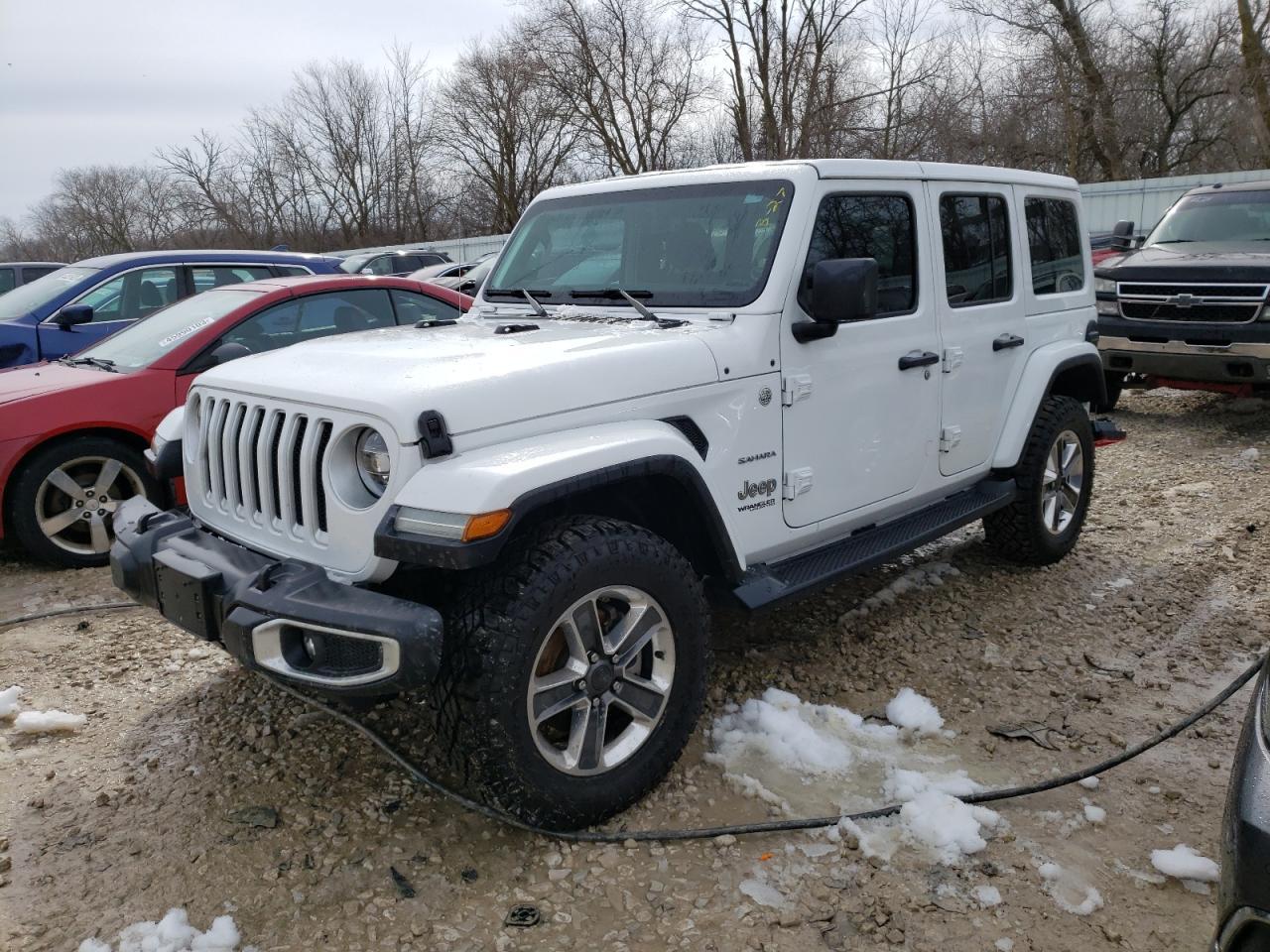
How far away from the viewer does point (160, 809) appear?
3.11 metres

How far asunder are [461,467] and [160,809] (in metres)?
1.64

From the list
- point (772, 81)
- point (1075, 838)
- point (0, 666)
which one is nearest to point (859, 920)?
point (1075, 838)

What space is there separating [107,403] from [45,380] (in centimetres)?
53

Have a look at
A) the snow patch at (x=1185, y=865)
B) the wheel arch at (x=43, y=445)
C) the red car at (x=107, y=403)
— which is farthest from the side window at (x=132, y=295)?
the snow patch at (x=1185, y=865)

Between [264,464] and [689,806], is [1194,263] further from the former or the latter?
[264,464]

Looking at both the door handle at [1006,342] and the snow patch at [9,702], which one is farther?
the door handle at [1006,342]

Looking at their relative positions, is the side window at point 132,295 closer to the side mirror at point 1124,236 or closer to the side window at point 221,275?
the side window at point 221,275

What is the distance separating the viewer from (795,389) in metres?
3.41

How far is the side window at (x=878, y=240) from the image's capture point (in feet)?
11.8

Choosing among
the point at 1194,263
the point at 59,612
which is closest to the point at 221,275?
the point at 59,612

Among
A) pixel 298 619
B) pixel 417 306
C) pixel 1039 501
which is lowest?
pixel 1039 501

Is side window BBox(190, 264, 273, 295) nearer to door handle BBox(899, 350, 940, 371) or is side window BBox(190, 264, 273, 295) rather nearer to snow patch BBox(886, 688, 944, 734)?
door handle BBox(899, 350, 940, 371)

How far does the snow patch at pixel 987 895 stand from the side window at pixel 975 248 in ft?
8.09

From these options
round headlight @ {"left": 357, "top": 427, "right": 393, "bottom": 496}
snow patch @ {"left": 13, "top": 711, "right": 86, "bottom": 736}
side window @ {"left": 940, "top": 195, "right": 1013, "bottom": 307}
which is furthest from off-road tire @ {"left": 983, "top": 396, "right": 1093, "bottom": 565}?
snow patch @ {"left": 13, "top": 711, "right": 86, "bottom": 736}
